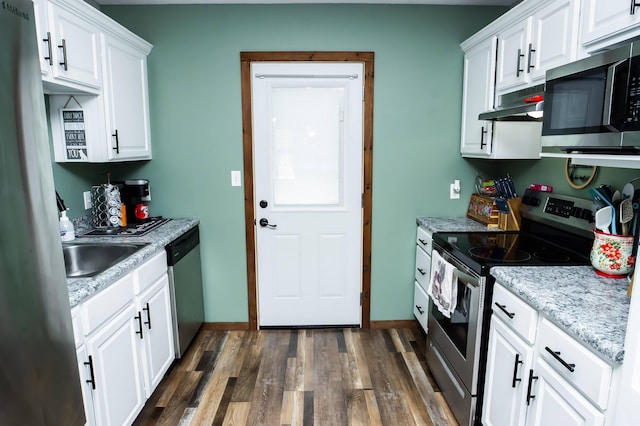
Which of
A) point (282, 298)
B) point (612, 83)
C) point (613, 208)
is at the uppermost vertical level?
point (612, 83)

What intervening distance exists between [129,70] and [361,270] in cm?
219

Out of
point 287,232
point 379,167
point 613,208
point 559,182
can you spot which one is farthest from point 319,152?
point 613,208

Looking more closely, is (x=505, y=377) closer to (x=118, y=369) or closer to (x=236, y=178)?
(x=118, y=369)

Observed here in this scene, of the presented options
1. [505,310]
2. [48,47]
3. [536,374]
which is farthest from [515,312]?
[48,47]

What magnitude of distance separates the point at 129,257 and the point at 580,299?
1.98 m

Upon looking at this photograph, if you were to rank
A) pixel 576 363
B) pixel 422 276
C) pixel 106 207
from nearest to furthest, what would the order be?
pixel 576 363
pixel 106 207
pixel 422 276

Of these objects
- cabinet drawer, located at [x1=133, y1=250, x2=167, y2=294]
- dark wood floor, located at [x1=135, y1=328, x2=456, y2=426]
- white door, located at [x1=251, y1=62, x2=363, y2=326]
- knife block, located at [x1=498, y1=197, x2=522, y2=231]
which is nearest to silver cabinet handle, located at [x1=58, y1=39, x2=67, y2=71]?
cabinet drawer, located at [x1=133, y1=250, x2=167, y2=294]

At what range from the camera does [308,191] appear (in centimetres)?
306

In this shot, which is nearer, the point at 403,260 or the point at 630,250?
the point at 630,250

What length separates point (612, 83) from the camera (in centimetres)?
126

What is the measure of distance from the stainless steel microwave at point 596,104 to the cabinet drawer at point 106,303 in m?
1.98

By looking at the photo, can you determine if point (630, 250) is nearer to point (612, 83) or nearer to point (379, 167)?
point (612, 83)

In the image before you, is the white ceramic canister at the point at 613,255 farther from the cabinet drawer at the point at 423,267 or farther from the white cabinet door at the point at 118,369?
the white cabinet door at the point at 118,369

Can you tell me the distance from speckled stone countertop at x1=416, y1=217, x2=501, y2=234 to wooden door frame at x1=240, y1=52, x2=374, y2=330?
44 cm
